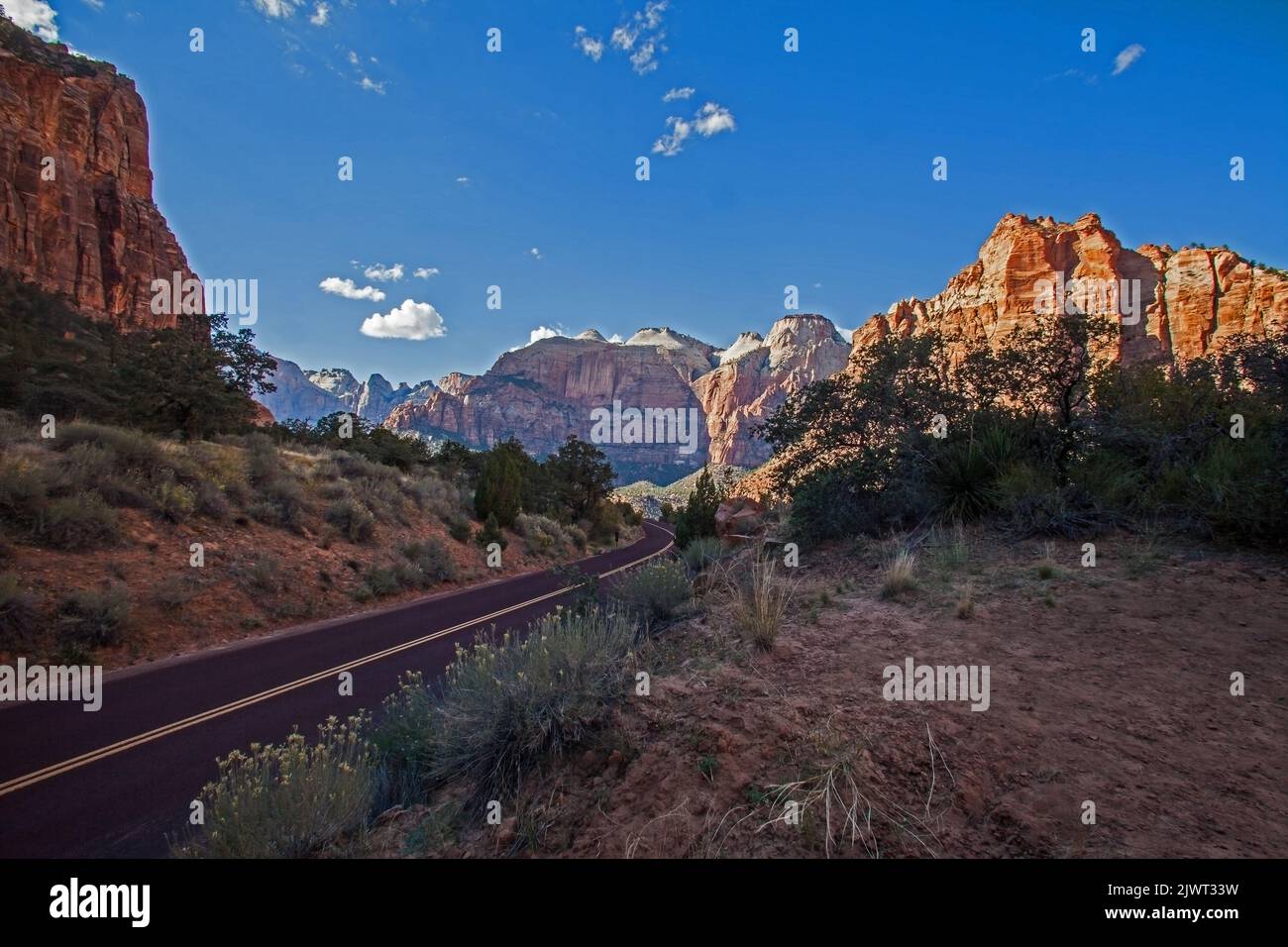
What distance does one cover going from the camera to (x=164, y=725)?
5914 mm

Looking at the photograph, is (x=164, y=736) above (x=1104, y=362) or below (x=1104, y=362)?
below

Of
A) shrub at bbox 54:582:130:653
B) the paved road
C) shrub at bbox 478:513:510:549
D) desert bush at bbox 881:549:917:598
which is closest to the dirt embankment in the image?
desert bush at bbox 881:549:917:598

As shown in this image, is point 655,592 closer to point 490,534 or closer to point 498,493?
point 490,534

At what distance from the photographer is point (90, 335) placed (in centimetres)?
3512

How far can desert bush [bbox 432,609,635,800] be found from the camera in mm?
3676

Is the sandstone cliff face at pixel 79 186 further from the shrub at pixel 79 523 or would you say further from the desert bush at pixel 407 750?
the desert bush at pixel 407 750

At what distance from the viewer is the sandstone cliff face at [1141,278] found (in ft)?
141

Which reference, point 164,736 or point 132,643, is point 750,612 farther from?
point 132,643

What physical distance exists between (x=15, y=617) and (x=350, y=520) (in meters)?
7.98

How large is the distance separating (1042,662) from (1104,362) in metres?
8.36

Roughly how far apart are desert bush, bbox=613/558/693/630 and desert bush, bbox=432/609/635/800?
2.28 m

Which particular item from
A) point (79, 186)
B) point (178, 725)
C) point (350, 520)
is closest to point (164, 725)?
point (178, 725)
